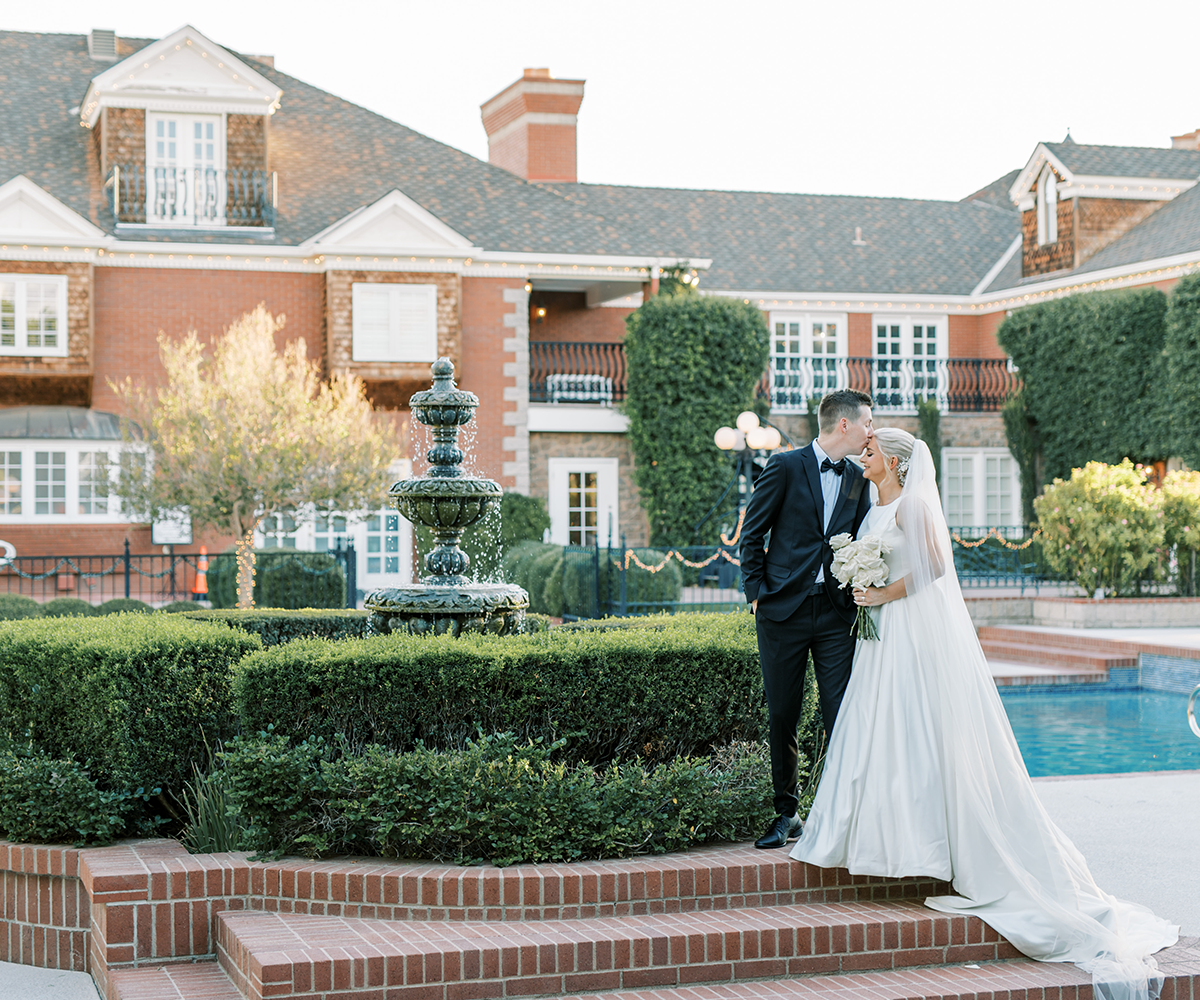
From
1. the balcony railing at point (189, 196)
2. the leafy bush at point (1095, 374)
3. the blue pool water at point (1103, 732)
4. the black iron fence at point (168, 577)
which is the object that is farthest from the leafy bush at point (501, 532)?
the leafy bush at point (1095, 374)

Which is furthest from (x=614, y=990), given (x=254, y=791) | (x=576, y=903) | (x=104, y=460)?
(x=104, y=460)

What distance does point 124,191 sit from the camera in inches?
934

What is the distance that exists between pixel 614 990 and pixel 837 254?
91.1 ft

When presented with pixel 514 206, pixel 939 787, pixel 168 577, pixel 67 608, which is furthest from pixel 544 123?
pixel 939 787

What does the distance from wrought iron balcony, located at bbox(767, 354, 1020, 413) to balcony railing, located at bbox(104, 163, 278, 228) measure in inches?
431

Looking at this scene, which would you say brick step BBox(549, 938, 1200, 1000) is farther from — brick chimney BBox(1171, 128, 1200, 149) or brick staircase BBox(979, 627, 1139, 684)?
brick chimney BBox(1171, 128, 1200, 149)

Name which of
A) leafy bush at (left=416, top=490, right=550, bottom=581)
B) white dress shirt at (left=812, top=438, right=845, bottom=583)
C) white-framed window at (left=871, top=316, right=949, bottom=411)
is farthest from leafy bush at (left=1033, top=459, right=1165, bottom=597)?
white dress shirt at (left=812, top=438, right=845, bottom=583)

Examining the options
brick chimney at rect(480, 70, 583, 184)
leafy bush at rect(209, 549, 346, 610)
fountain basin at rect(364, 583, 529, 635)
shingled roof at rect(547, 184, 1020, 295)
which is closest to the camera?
fountain basin at rect(364, 583, 529, 635)

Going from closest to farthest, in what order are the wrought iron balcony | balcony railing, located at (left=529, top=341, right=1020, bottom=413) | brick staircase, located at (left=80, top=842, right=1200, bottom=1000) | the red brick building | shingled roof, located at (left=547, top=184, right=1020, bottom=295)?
brick staircase, located at (left=80, top=842, right=1200, bottom=1000)
the red brick building
balcony railing, located at (left=529, top=341, right=1020, bottom=413)
the wrought iron balcony
shingled roof, located at (left=547, top=184, right=1020, bottom=295)

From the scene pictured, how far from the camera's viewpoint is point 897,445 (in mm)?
5750

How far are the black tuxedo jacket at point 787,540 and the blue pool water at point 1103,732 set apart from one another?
5714 mm

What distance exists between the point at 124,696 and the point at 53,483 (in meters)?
18.0

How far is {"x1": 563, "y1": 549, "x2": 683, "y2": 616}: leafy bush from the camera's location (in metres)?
17.8

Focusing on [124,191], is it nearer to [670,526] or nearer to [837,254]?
[670,526]
